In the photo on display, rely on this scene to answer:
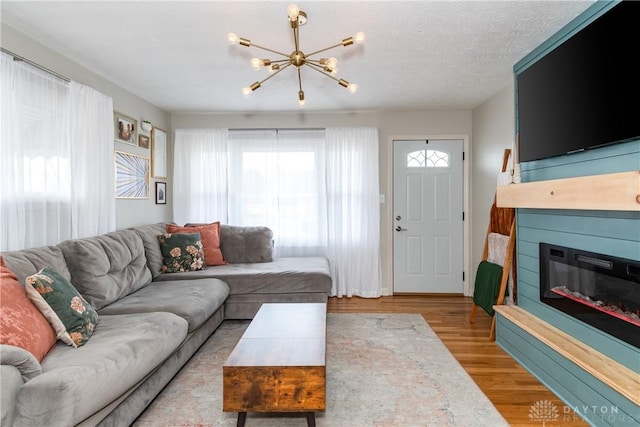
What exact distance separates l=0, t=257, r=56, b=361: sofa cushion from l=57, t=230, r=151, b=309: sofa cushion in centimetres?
66

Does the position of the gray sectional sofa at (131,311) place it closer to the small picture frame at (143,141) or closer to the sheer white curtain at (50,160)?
the sheer white curtain at (50,160)

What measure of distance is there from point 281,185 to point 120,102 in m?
2.01

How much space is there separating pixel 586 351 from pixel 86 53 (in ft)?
13.4

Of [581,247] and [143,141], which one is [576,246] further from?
[143,141]

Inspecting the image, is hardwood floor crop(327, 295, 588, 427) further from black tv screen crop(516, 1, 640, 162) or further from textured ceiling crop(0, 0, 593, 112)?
textured ceiling crop(0, 0, 593, 112)

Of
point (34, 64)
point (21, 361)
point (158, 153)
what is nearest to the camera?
point (21, 361)

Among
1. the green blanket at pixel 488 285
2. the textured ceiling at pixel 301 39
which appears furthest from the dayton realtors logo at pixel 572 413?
the textured ceiling at pixel 301 39

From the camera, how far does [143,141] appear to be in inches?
158

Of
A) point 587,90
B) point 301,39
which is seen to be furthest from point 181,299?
point 587,90

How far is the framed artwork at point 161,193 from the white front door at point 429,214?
3.02 meters

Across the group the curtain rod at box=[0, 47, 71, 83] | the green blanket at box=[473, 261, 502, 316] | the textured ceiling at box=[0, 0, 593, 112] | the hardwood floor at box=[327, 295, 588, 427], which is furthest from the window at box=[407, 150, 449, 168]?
the curtain rod at box=[0, 47, 71, 83]

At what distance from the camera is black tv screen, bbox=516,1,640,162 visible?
1698 mm

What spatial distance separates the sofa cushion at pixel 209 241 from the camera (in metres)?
3.98

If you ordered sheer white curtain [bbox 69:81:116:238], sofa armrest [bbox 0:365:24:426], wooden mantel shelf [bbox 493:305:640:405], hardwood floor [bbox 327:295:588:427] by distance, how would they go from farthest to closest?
sheer white curtain [bbox 69:81:116:238]
hardwood floor [bbox 327:295:588:427]
wooden mantel shelf [bbox 493:305:640:405]
sofa armrest [bbox 0:365:24:426]
